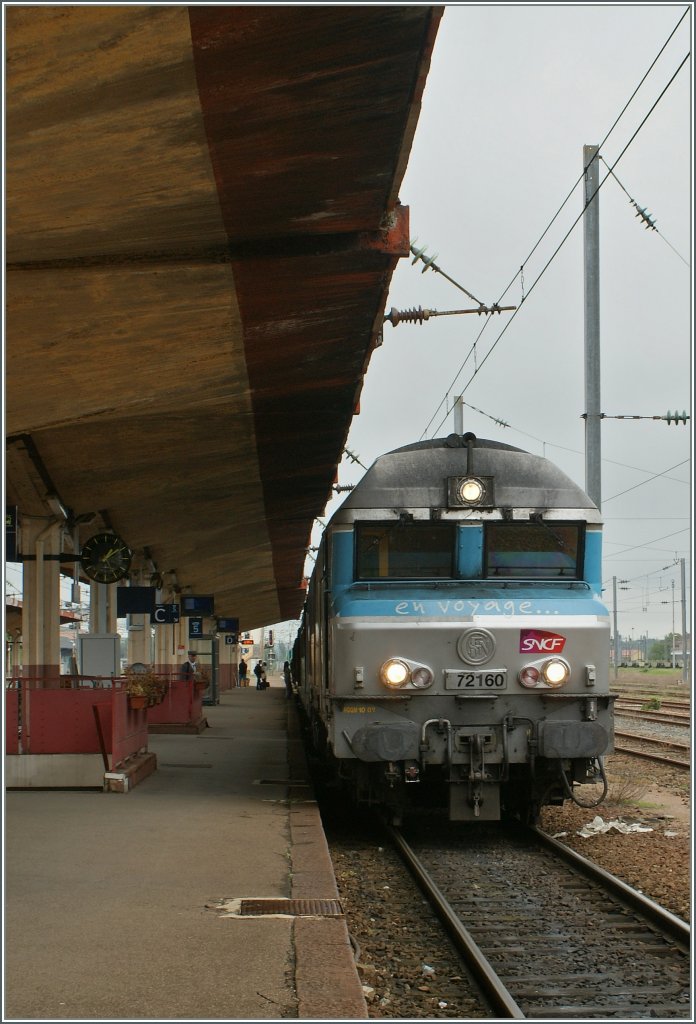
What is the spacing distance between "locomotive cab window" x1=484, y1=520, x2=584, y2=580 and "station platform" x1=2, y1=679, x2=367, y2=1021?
9.62ft

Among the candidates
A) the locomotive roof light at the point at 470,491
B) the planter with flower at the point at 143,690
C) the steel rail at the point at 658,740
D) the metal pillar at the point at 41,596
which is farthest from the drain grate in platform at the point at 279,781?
the steel rail at the point at 658,740

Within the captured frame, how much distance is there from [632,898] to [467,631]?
9.13 feet

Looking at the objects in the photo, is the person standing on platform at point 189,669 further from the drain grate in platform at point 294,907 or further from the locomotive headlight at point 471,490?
the drain grate in platform at point 294,907

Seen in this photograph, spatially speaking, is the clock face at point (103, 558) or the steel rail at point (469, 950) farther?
the clock face at point (103, 558)

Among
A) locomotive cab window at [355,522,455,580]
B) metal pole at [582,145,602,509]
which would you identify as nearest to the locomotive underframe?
locomotive cab window at [355,522,455,580]

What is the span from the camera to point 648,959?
6852 millimetres

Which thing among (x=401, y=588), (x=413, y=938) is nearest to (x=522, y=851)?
(x=401, y=588)

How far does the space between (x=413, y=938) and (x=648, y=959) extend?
1465 millimetres

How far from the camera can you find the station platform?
5.22m

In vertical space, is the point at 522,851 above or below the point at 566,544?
below

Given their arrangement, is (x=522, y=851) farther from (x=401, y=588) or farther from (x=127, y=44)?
(x=127, y=44)

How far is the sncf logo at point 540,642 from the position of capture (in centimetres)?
1018

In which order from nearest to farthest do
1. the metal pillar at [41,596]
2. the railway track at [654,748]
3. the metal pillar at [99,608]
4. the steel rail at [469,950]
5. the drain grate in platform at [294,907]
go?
the steel rail at [469,950]
the drain grate in platform at [294,907]
the metal pillar at [41,596]
the railway track at [654,748]
the metal pillar at [99,608]

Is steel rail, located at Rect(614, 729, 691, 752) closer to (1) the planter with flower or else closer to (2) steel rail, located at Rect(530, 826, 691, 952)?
(1) the planter with flower
